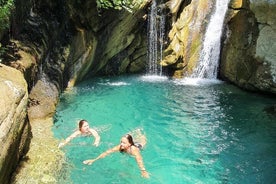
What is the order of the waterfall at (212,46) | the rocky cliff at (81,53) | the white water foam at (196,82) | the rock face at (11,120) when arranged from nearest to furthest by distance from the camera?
the rock face at (11,120) → the rocky cliff at (81,53) → the white water foam at (196,82) → the waterfall at (212,46)

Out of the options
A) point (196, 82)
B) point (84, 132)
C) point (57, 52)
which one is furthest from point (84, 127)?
point (196, 82)

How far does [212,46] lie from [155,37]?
307cm

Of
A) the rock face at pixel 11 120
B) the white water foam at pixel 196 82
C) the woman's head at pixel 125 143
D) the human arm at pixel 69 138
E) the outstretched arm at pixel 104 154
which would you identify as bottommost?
the outstretched arm at pixel 104 154

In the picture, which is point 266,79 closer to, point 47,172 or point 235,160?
point 235,160

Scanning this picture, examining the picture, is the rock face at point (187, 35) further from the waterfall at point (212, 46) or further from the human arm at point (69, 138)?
the human arm at point (69, 138)

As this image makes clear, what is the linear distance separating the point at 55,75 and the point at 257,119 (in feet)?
25.1

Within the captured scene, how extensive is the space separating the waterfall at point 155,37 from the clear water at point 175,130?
2.49 metres

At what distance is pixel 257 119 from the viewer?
13.1 meters

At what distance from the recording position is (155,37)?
20234 millimetres

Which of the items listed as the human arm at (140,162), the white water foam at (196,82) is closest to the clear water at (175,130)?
the white water foam at (196,82)

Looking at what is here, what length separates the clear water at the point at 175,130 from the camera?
9266mm

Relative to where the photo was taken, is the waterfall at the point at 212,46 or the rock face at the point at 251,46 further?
the waterfall at the point at 212,46

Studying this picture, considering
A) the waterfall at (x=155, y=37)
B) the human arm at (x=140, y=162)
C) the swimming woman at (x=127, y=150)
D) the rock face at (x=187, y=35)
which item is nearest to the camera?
the human arm at (x=140, y=162)

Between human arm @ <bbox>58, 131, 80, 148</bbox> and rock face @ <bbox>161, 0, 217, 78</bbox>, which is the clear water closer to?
human arm @ <bbox>58, 131, 80, 148</bbox>
